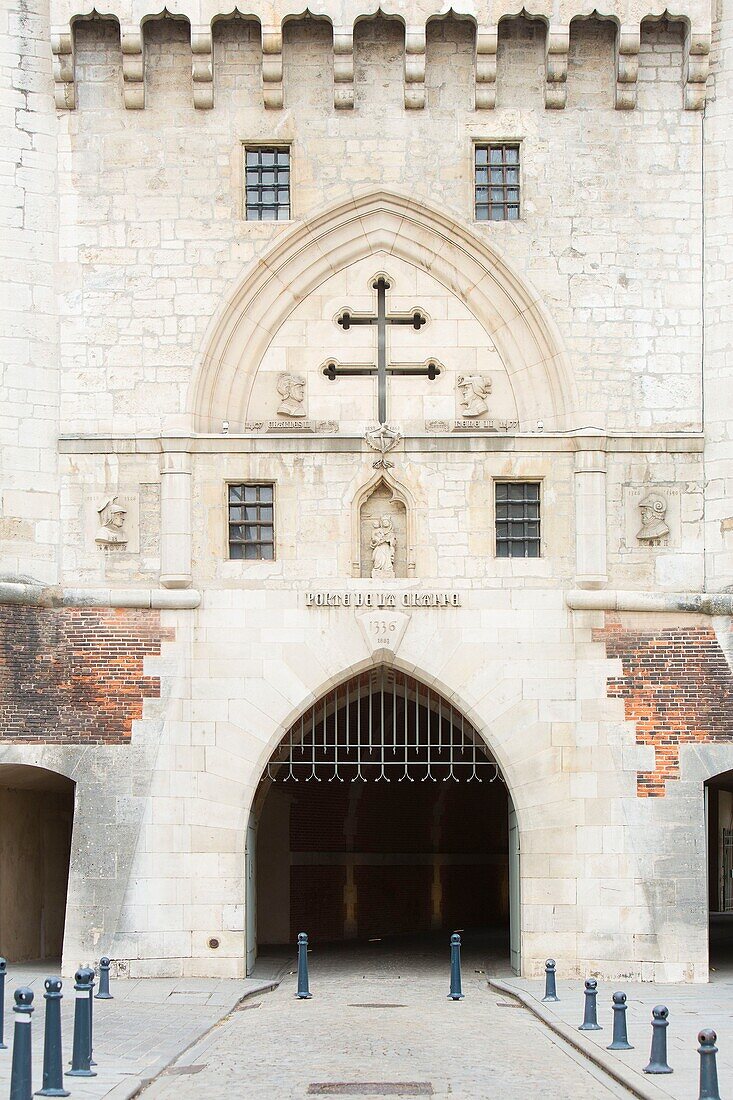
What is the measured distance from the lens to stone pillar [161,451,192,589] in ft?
69.6

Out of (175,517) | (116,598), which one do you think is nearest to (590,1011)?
(116,598)

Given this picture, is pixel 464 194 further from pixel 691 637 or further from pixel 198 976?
pixel 198 976

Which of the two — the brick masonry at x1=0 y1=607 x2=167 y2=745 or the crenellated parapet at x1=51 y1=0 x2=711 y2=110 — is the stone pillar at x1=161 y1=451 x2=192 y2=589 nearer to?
the brick masonry at x1=0 y1=607 x2=167 y2=745

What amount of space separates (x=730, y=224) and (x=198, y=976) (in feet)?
38.4

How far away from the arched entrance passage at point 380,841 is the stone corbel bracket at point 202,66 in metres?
→ 8.63

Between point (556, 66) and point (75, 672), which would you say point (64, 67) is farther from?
point (75, 672)

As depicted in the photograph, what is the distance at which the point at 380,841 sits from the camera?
101 ft

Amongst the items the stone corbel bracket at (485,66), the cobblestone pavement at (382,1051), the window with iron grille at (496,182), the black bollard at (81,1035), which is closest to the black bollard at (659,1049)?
the cobblestone pavement at (382,1051)

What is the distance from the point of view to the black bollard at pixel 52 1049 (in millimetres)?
11648

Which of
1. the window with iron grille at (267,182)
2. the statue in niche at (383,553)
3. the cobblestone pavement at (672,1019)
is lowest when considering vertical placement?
the cobblestone pavement at (672,1019)

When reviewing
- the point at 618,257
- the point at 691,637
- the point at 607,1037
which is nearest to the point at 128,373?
the point at 618,257

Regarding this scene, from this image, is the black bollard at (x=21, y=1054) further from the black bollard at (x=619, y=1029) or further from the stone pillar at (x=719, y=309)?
the stone pillar at (x=719, y=309)

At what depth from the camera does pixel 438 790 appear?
31.4 meters

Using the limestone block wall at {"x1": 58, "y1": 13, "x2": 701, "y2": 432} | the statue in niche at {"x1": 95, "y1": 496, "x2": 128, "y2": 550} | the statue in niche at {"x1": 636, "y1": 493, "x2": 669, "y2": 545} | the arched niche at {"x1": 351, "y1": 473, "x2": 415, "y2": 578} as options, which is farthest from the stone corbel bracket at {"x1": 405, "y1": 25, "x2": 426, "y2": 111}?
the statue in niche at {"x1": 95, "y1": 496, "x2": 128, "y2": 550}
